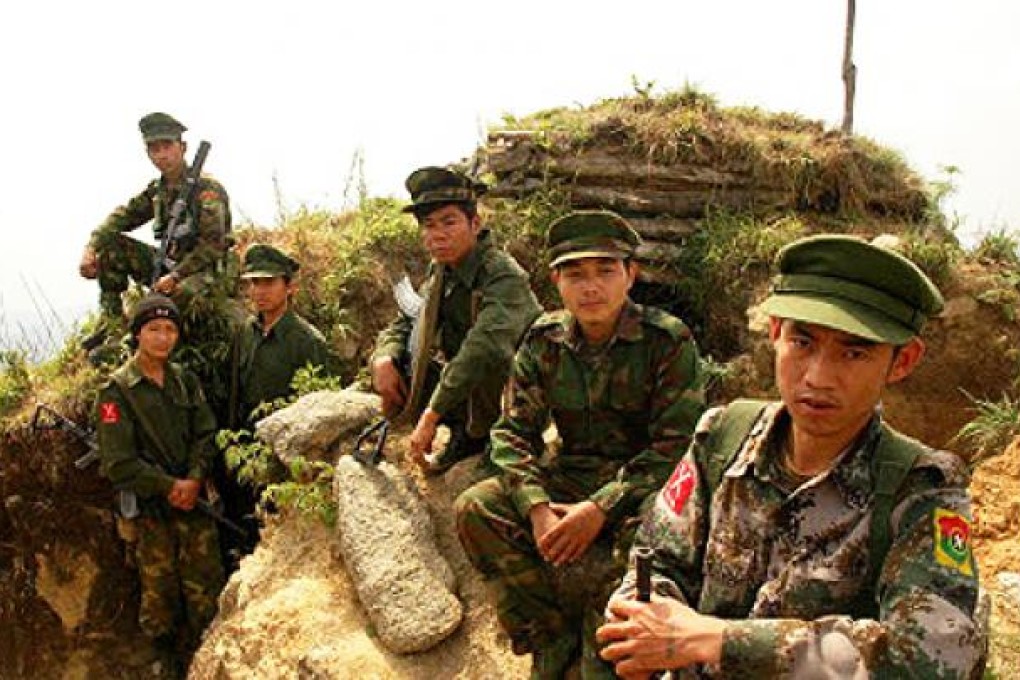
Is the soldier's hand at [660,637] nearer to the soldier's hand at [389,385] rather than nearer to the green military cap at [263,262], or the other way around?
the soldier's hand at [389,385]

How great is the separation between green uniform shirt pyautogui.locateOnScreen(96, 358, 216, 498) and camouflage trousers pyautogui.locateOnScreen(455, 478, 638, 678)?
293 centimetres

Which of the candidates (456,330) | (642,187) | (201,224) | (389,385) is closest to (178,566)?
(389,385)

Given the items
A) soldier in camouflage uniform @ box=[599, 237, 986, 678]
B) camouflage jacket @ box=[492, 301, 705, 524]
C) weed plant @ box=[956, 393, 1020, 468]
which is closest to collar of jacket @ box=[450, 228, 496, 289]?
camouflage jacket @ box=[492, 301, 705, 524]

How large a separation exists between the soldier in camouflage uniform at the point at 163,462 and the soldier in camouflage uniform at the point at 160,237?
1068mm

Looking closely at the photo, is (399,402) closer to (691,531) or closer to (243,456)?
(243,456)

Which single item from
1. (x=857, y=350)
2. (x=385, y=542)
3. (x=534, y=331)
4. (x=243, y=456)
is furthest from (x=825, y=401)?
(x=243, y=456)

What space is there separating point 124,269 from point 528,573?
536 cm

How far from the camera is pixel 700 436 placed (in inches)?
96.0

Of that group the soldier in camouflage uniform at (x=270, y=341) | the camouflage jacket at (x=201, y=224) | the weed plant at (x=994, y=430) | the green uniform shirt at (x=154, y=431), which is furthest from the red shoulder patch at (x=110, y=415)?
the weed plant at (x=994, y=430)

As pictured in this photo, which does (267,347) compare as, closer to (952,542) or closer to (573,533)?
(573,533)

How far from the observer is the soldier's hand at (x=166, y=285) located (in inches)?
272

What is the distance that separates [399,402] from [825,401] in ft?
11.0

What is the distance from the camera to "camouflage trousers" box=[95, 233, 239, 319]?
7.42 metres

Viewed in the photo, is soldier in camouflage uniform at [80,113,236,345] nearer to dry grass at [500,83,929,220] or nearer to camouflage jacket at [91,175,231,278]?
camouflage jacket at [91,175,231,278]
